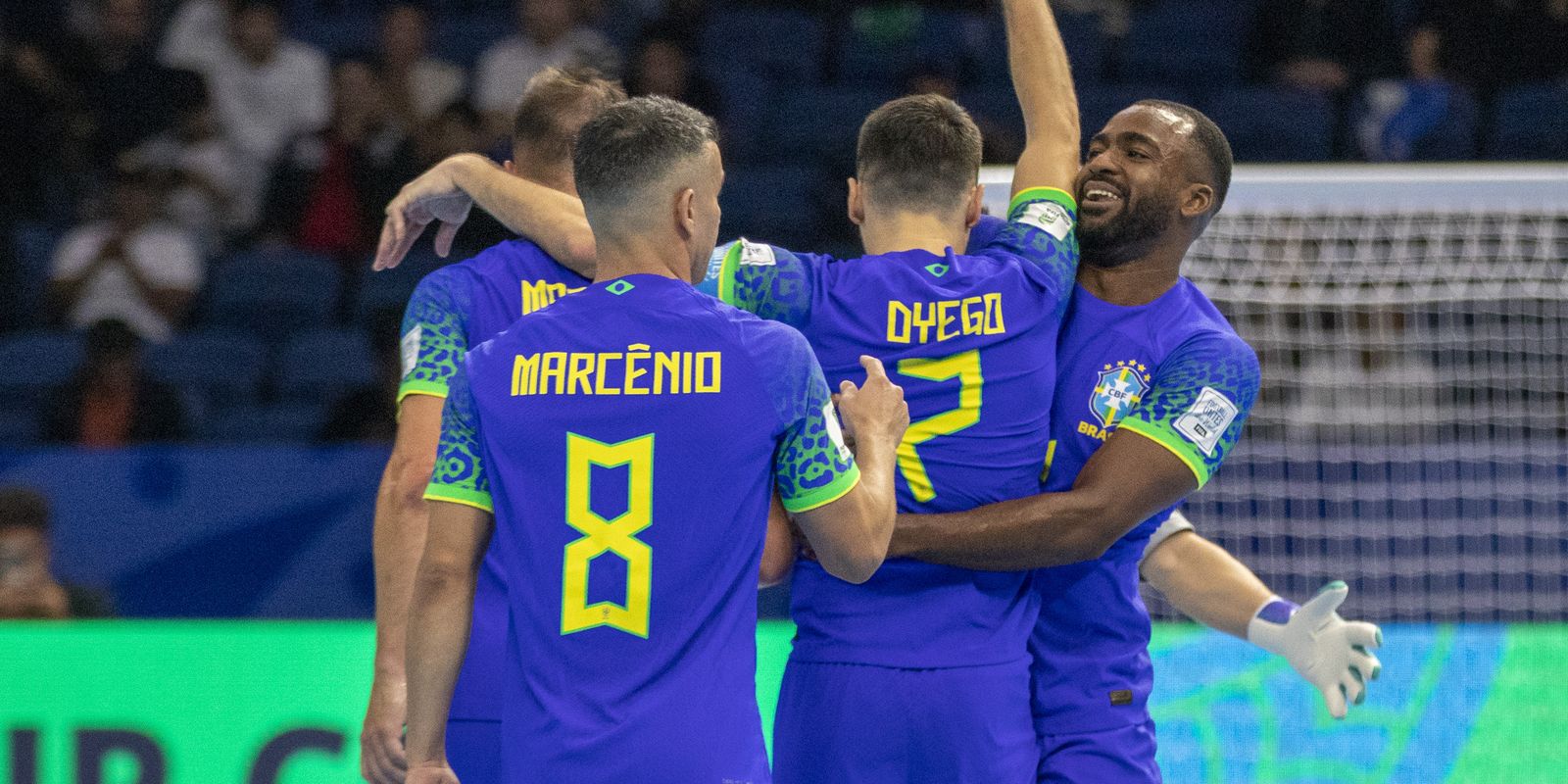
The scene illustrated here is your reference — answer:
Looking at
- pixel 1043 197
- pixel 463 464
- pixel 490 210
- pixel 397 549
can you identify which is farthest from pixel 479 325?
pixel 1043 197

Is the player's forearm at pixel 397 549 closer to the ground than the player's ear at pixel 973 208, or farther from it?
closer to the ground

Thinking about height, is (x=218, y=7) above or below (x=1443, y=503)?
above

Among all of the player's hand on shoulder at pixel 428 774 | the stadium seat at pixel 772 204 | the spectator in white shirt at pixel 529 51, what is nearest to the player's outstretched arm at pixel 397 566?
the player's hand on shoulder at pixel 428 774

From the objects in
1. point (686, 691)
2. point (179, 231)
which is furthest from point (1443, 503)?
point (179, 231)

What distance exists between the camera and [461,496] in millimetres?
3352

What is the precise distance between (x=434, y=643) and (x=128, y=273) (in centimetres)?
706

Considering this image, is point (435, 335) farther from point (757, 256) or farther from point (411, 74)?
point (411, 74)

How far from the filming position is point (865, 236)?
412cm

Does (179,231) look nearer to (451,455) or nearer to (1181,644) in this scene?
(1181,644)

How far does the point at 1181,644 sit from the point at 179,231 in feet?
20.0

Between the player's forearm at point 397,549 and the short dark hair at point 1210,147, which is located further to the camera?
the short dark hair at point 1210,147

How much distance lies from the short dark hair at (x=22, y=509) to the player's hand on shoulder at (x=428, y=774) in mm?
4611

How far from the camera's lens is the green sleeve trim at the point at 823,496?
3.29m

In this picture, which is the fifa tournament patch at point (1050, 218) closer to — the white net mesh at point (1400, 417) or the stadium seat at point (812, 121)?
the white net mesh at point (1400, 417)
